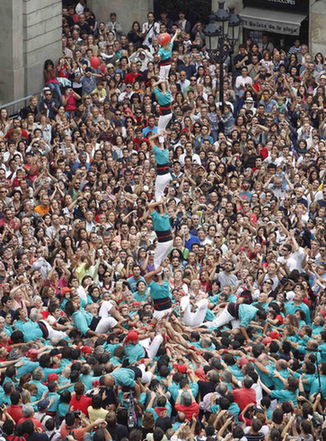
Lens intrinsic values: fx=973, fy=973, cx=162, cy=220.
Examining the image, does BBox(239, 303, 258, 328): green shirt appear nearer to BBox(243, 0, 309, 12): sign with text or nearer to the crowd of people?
the crowd of people

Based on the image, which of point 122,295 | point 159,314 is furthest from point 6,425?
point 122,295

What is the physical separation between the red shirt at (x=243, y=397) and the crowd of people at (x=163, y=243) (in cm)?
2

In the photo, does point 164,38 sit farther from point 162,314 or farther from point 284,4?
point 284,4

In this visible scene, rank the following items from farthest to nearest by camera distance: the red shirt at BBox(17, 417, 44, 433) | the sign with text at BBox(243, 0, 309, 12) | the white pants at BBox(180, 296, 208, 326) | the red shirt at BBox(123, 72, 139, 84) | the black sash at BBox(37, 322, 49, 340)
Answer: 1. the sign with text at BBox(243, 0, 309, 12)
2. the red shirt at BBox(123, 72, 139, 84)
3. the white pants at BBox(180, 296, 208, 326)
4. the black sash at BBox(37, 322, 49, 340)
5. the red shirt at BBox(17, 417, 44, 433)

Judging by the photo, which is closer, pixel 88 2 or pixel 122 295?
pixel 122 295

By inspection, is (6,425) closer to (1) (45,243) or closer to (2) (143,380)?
(2) (143,380)

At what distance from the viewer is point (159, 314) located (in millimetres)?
18188

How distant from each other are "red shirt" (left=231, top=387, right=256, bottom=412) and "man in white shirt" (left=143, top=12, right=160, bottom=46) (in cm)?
1665

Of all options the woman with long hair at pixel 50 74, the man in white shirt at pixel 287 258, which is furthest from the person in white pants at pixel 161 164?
the woman with long hair at pixel 50 74

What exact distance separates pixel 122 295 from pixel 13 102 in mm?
9497

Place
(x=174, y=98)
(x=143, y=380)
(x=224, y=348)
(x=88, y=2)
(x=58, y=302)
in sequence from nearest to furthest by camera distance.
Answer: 1. (x=143, y=380)
2. (x=224, y=348)
3. (x=58, y=302)
4. (x=174, y=98)
5. (x=88, y=2)

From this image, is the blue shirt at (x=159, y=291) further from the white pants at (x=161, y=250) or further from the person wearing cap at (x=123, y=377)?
the person wearing cap at (x=123, y=377)

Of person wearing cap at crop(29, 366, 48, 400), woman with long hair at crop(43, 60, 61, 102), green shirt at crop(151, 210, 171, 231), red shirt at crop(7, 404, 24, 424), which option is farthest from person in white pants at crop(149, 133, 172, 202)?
woman with long hair at crop(43, 60, 61, 102)

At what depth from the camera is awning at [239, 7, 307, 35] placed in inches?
1240
